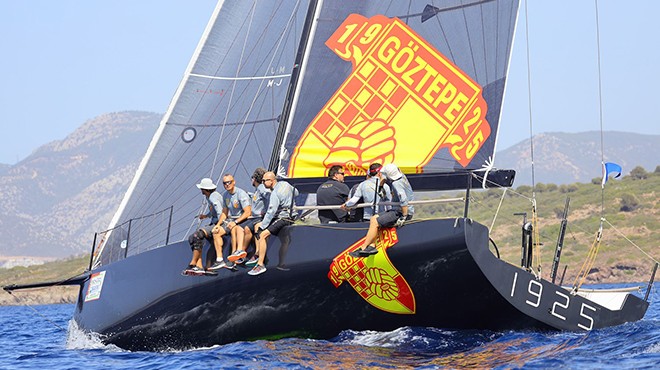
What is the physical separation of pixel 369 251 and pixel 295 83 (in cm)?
400

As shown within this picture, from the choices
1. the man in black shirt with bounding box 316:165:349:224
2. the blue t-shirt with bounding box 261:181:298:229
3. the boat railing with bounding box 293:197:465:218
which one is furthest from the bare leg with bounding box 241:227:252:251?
the man in black shirt with bounding box 316:165:349:224

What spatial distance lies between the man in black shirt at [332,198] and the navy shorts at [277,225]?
1.83ft

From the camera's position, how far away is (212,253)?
560 inches

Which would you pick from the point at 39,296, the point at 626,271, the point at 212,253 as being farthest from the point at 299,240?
the point at 39,296

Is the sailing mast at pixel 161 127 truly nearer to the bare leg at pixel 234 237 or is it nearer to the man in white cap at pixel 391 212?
the bare leg at pixel 234 237

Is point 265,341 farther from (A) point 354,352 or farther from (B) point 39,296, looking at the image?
(B) point 39,296

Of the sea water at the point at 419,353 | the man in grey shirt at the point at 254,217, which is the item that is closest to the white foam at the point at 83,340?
the sea water at the point at 419,353

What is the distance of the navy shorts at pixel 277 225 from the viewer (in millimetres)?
13602

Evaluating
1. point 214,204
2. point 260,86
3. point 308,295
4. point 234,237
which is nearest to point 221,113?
point 260,86

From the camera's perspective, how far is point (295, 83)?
1590 cm

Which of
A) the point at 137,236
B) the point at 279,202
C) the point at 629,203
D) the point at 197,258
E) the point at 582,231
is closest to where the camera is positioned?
the point at 279,202

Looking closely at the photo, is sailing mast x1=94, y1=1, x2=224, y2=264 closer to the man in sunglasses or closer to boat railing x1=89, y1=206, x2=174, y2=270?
boat railing x1=89, y1=206, x2=174, y2=270

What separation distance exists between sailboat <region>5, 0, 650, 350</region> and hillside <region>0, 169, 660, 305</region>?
1377 inches

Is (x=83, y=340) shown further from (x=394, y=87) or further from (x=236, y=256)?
(x=394, y=87)
